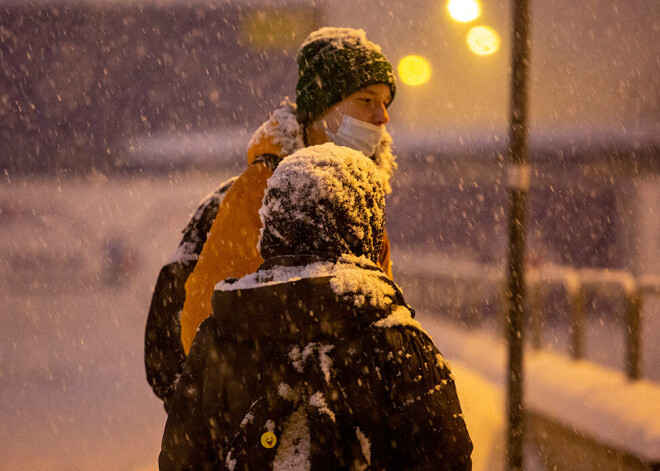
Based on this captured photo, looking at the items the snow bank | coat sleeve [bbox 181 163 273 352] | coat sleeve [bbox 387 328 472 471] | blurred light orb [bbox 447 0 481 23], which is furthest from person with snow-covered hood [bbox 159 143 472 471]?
blurred light orb [bbox 447 0 481 23]

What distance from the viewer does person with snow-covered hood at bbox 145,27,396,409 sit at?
2.17 meters

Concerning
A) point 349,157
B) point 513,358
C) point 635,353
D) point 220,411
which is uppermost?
point 349,157

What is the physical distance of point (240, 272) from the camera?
2.05m

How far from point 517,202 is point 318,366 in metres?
2.88

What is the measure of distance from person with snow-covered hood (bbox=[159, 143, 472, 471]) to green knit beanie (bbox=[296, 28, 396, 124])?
84 cm

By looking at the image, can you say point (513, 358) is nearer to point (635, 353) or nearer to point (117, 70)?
point (635, 353)

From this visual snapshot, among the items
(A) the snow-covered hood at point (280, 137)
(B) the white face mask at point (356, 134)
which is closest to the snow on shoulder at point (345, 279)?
(A) the snow-covered hood at point (280, 137)

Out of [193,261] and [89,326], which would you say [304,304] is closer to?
[193,261]

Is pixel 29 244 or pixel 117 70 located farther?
pixel 117 70

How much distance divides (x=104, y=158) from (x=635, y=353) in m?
19.2

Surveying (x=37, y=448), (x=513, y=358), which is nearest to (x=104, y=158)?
(x=37, y=448)

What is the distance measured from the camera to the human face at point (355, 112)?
7.87ft

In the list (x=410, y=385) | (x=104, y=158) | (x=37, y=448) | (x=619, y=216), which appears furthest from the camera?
(x=104, y=158)

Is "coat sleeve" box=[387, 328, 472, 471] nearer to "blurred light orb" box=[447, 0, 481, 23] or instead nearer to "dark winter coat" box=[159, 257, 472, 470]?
"dark winter coat" box=[159, 257, 472, 470]
